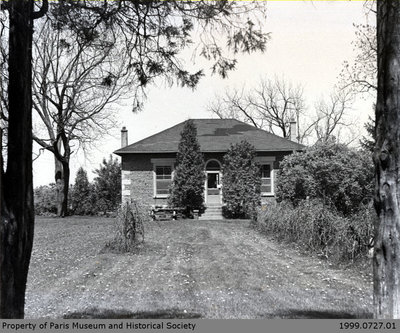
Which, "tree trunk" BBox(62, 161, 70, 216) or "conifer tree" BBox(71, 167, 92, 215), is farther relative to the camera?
"conifer tree" BBox(71, 167, 92, 215)

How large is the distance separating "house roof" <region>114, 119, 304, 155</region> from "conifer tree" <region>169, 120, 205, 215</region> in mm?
1357

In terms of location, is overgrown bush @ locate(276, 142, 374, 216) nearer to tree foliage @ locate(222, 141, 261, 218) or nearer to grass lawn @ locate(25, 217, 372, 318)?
grass lawn @ locate(25, 217, 372, 318)

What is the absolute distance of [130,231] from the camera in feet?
41.1

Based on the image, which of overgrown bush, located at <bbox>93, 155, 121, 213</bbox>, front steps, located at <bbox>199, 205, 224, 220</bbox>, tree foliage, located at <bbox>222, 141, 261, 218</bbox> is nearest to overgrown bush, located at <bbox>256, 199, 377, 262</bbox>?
tree foliage, located at <bbox>222, 141, 261, 218</bbox>

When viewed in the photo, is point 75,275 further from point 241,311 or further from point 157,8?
point 157,8

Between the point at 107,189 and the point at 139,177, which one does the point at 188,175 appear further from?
the point at 107,189

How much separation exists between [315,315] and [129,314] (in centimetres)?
278

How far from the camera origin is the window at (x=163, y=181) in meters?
25.9

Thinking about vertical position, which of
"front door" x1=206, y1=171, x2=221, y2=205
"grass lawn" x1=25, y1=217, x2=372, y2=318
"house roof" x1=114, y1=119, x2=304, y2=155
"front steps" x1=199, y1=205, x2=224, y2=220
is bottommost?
"grass lawn" x1=25, y1=217, x2=372, y2=318

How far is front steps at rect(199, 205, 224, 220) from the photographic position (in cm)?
2464

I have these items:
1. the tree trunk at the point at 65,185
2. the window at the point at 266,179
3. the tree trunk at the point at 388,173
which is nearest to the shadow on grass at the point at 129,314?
the tree trunk at the point at 388,173

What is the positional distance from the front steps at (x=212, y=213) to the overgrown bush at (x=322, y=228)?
7.96 metres

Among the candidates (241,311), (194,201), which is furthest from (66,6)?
(194,201)

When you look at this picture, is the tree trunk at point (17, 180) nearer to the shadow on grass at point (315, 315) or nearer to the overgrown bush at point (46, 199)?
the shadow on grass at point (315, 315)
